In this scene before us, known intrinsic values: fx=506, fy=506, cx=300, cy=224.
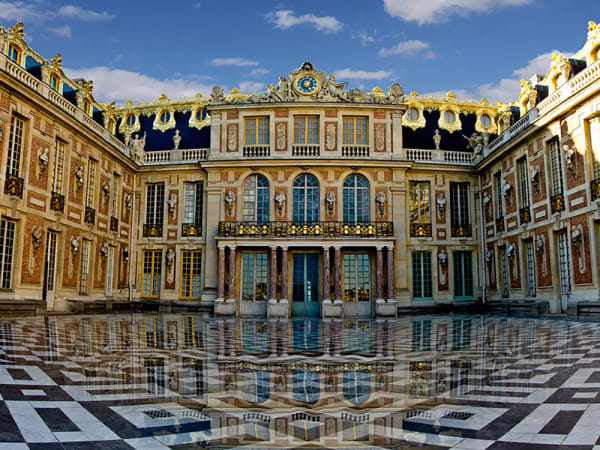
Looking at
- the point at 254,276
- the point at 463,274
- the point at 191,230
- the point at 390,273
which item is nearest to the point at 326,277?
the point at 390,273

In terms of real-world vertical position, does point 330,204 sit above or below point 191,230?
above

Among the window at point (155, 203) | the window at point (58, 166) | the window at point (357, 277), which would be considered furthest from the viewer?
the window at point (155, 203)

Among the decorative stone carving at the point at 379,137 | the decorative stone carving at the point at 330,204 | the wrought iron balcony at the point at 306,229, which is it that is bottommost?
the wrought iron balcony at the point at 306,229

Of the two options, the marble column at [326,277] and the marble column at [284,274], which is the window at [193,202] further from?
the marble column at [326,277]

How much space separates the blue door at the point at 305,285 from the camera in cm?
2519

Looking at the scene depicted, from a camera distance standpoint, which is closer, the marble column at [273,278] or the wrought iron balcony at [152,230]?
the marble column at [273,278]

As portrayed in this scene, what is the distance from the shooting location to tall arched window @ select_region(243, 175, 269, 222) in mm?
26094

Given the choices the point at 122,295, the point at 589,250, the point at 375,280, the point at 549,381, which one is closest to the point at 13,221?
the point at 122,295

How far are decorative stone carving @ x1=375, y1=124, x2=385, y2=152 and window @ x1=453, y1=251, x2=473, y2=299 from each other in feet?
22.3

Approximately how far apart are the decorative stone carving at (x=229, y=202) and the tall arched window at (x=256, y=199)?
665mm

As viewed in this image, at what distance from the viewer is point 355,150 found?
26469 mm

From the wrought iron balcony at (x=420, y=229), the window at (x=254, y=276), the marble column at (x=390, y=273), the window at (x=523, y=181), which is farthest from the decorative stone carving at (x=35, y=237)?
the window at (x=523, y=181)

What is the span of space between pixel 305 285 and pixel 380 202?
569cm

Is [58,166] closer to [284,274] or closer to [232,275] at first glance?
[232,275]
